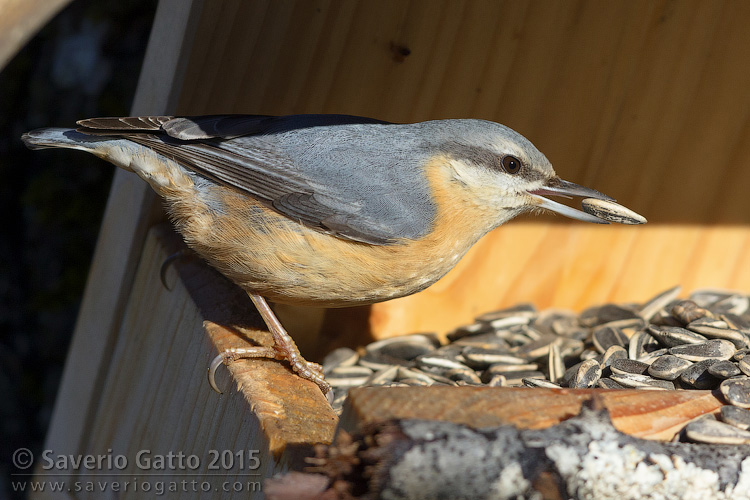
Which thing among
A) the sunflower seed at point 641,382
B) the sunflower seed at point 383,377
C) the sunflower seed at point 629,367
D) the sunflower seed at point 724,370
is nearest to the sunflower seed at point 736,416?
the sunflower seed at point 724,370

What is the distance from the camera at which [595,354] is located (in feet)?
8.07

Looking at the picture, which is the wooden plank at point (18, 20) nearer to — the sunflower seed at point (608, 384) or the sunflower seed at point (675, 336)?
the sunflower seed at point (608, 384)

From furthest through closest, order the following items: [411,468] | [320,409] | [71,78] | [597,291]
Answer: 1. [71,78]
2. [597,291]
3. [320,409]
4. [411,468]

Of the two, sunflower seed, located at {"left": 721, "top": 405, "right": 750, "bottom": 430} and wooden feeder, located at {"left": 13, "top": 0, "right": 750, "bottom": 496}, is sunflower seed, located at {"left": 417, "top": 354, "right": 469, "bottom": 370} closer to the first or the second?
wooden feeder, located at {"left": 13, "top": 0, "right": 750, "bottom": 496}

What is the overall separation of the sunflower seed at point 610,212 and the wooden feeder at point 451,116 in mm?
718

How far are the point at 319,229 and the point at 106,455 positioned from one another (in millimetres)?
1398

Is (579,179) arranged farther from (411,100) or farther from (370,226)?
(370,226)

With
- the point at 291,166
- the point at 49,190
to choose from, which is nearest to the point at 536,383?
the point at 291,166

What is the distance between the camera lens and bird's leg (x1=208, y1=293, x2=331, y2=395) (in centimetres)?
193

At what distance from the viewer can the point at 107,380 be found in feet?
9.61

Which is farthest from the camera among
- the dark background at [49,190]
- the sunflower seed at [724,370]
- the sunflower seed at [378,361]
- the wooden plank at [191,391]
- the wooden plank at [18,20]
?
the dark background at [49,190]

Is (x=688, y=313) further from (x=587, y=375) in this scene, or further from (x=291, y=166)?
(x=291, y=166)

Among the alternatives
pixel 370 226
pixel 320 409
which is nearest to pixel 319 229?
pixel 370 226

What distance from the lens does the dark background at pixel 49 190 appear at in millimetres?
4105
